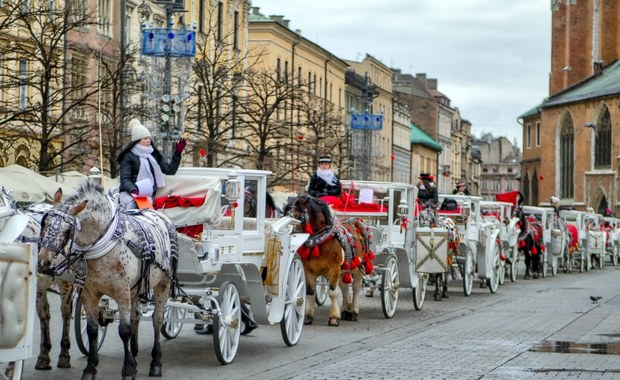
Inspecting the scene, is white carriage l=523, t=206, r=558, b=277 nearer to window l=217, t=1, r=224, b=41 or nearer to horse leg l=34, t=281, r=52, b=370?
window l=217, t=1, r=224, b=41

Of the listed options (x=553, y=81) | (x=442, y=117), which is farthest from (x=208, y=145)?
(x=442, y=117)

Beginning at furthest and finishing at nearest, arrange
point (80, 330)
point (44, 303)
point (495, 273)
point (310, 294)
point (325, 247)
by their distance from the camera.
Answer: point (495, 273) < point (310, 294) < point (325, 247) < point (80, 330) < point (44, 303)

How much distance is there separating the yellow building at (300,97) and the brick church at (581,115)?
63.6 ft

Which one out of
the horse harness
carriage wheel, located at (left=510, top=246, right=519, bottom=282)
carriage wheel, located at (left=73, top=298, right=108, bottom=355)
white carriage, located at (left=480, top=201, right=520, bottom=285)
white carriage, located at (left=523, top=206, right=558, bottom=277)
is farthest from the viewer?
white carriage, located at (left=523, top=206, right=558, bottom=277)

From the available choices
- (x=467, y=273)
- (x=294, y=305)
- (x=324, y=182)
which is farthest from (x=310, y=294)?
(x=467, y=273)

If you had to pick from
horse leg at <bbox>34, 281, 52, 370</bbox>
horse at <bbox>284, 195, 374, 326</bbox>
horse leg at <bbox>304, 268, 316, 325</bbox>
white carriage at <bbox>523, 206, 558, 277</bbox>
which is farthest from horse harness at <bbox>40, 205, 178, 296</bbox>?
white carriage at <bbox>523, 206, 558, 277</bbox>

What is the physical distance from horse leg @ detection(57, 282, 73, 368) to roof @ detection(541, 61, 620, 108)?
81003 mm

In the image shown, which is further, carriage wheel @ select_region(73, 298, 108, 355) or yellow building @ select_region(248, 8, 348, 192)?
yellow building @ select_region(248, 8, 348, 192)

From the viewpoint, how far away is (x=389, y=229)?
2059cm

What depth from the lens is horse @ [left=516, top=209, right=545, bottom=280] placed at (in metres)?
34.1

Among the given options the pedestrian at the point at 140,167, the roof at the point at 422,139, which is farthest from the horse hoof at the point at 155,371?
the roof at the point at 422,139

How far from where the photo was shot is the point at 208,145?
3834 cm

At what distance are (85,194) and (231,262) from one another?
8.50 feet

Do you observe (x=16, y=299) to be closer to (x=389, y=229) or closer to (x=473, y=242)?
(x=389, y=229)
